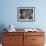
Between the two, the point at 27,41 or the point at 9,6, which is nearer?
the point at 27,41

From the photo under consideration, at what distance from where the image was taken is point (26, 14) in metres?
4.28

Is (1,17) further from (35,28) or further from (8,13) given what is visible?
(35,28)

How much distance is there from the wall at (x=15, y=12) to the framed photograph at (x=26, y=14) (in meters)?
0.10

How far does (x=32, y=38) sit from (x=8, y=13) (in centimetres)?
116

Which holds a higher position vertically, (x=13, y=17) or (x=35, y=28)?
(x=13, y=17)

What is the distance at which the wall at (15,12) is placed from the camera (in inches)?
167

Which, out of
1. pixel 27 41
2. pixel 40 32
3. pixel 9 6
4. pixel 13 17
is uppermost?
pixel 9 6

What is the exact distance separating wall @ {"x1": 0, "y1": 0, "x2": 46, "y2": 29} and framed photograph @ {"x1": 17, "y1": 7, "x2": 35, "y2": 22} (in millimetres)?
96

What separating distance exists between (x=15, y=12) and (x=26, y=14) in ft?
1.19

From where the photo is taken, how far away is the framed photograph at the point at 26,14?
13.9 ft

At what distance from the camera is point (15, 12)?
4.25 m

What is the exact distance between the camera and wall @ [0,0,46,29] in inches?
167

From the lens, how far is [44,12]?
427cm

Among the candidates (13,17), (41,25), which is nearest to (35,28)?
(41,25)
